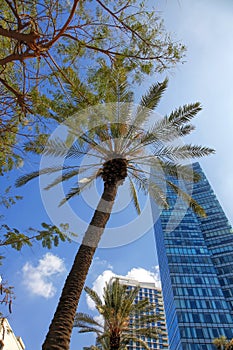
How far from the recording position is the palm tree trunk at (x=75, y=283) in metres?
4.33

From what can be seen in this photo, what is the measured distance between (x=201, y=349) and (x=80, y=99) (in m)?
56.5

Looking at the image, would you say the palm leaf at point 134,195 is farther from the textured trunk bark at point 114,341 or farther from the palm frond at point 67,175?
the textured trunk bark at point 114,341

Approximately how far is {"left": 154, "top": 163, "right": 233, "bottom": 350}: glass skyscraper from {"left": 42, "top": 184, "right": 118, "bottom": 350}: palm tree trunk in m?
47.5

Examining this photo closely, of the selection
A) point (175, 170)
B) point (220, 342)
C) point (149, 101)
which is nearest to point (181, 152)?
point (175, 170)

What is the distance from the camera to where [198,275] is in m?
62.9

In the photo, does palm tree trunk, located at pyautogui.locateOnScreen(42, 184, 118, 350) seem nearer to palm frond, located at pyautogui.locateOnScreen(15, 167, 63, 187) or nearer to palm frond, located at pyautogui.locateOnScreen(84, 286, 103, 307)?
palm frond, located at pyautogui.locateOnScreen(15, 167, 63, 187)

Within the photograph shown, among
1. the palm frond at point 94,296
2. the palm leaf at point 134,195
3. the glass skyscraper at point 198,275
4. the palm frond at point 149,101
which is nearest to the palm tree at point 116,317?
the palm frond at point 94,296

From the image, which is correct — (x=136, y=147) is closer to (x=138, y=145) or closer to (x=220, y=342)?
(x=138, y=145)

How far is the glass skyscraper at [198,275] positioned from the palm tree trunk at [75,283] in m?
47.5

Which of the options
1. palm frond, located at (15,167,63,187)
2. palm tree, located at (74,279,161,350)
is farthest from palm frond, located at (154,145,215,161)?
palm tree, located at (74,279,161,350)

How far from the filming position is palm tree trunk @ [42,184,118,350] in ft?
14.2

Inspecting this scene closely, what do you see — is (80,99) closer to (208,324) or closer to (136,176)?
(136,176)

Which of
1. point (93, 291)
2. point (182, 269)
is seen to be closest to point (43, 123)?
point (93, 291)

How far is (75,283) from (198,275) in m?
65.1
